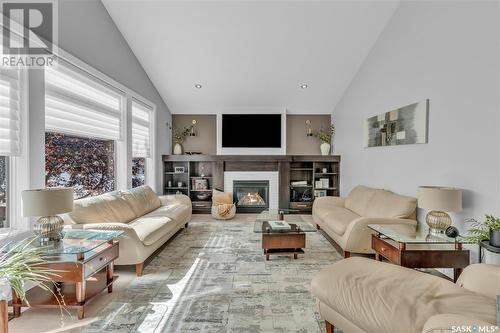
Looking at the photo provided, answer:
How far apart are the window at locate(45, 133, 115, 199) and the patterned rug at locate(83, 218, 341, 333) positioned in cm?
140

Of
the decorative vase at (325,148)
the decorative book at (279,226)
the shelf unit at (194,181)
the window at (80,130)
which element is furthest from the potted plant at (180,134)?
the decorative book at (279,226)

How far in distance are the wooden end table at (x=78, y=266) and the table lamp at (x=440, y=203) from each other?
10.0 ft

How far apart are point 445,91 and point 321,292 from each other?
2628 mm

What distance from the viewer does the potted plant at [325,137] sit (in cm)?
658

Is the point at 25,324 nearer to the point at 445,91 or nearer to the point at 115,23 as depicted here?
the point at 115,23

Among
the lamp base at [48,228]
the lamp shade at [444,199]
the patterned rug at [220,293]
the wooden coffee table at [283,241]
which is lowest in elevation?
the patterned rug at [220,293]

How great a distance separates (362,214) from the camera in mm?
4281

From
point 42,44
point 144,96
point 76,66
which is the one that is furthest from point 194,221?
point 42,44

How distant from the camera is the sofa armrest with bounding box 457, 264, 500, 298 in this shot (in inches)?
68.4

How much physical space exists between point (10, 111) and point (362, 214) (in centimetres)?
443

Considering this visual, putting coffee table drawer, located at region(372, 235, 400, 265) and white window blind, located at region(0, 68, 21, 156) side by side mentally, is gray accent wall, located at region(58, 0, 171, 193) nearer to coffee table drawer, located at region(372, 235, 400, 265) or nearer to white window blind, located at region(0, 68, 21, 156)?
white window blind, located at region(0, 68, 21, 156)

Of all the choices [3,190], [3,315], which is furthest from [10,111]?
[3,315]

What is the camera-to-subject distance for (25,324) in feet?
7.13

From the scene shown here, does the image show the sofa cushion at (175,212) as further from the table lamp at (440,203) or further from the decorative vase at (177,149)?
the table lamp at (440,203)
